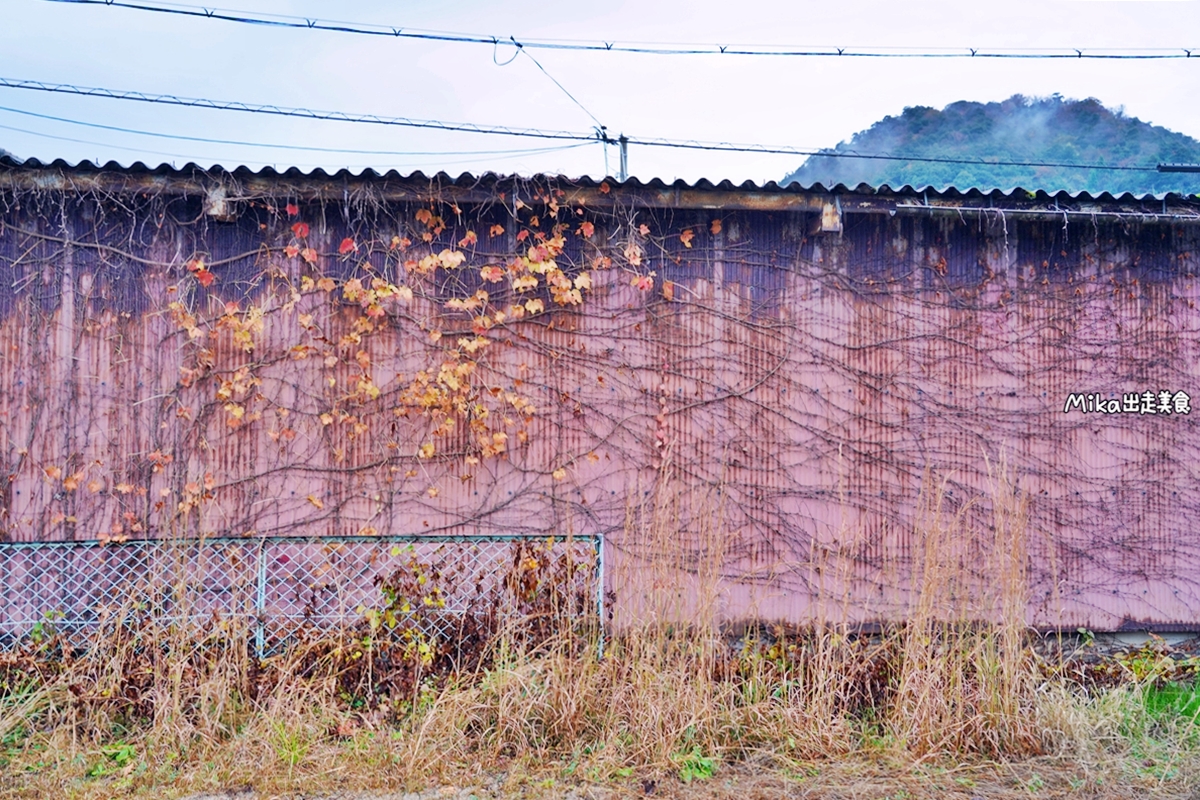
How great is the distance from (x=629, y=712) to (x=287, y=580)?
93.5 inches

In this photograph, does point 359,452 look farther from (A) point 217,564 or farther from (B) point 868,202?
(B) point 868,202

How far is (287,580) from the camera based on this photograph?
17.2ft

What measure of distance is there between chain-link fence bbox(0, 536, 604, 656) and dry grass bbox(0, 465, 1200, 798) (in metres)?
0.20

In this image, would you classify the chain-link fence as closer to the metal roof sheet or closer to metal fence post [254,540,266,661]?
metal fence post [254,540,266,661]

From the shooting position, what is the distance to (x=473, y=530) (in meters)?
5.51

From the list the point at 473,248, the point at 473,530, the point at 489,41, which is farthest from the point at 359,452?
the point at 489,41

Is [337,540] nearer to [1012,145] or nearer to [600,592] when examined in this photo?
[600,592]

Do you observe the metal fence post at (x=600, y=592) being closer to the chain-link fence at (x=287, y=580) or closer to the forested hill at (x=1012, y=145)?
the chain-link fence at (x=287, y=580)

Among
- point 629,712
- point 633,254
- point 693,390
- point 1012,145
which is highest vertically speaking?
point 1012,145

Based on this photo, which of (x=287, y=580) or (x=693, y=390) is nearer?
(x=287, y=580)

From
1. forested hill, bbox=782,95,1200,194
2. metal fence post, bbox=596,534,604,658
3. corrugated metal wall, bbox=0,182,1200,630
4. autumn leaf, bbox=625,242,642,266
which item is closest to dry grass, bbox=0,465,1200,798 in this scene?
metal fence post, bbox=596,534,604,658

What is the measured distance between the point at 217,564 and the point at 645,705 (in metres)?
2.67

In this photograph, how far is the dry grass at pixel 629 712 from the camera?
374cm

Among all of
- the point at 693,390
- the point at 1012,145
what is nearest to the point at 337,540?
the point at 693,390
